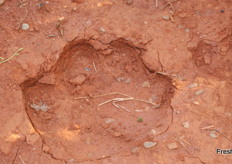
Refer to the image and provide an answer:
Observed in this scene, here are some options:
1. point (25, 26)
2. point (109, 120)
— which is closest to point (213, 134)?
point (109, 120)

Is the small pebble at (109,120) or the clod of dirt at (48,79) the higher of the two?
the clod of dirt at (48,79)

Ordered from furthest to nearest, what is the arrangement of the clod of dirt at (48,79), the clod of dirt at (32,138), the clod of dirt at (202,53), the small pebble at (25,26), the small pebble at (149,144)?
the clod of dirt at (202,53) → the small pebble at (25,26) → the clod of dirt at (48,79) → the small pebble at (149,144) → the clod of dirt at (32,138)

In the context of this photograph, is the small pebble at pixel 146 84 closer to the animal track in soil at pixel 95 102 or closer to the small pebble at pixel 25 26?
the animal track in soil at pixel 95 102

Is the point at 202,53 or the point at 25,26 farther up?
the point at 25,26

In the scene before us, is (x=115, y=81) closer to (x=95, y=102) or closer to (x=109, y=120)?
(x=95, y=102)

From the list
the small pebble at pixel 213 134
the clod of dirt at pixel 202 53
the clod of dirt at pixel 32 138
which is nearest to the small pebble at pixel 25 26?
the clod of dirt at pixel 32 138

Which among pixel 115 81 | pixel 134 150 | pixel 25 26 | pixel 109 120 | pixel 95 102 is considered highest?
pixel 25 26

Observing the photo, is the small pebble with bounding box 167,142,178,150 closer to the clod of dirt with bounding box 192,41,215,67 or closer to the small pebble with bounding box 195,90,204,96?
the small pebble with bounding box 195,90,204,96

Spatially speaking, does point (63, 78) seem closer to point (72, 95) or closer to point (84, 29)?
point (72, 95)

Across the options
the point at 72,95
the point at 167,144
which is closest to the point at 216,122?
the point at 167,144
